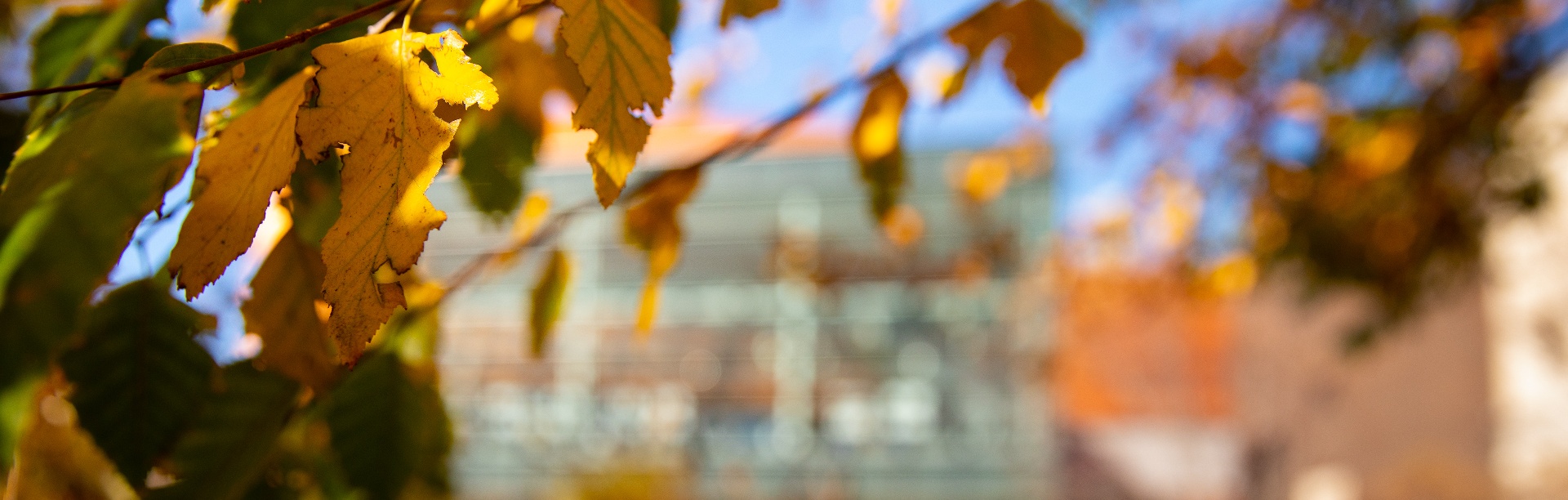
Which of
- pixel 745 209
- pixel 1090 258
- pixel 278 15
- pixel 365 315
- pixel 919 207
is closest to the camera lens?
pixel 365 315

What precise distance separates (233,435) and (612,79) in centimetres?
27

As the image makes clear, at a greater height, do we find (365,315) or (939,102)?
(939,102)

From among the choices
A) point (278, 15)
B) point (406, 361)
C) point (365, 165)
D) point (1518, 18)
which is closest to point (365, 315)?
point (365, 165)

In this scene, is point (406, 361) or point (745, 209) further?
point (745, 209)

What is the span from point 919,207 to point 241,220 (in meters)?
8.56

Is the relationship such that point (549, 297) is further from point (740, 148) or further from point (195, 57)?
A: point (195, 57)

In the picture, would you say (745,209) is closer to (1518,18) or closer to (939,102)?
(1518,18)

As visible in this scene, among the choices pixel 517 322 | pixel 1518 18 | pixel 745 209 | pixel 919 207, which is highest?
pixel 1518 18

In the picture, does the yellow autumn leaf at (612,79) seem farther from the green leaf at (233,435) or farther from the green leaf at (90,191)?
the green leaf at (233,435)

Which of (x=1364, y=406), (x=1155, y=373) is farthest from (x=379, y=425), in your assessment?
(x=1155, y=373)

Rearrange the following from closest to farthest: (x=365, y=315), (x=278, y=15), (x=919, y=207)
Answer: (x=365, y=315), (x=278, y=15), (x=919, y=207)

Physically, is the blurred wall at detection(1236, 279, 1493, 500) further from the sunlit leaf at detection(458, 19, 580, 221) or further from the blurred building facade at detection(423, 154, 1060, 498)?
the sunlit leaf at detection(458, 19, 580, 221)

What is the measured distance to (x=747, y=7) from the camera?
1.06ft

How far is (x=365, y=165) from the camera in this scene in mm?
222
